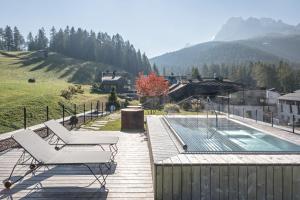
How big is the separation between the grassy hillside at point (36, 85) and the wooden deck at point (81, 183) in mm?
7440

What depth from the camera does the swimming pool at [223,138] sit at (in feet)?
22.4

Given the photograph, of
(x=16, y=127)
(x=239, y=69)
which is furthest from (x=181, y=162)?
(x=239, y=69)

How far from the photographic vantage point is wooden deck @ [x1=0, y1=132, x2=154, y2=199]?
16.6ft

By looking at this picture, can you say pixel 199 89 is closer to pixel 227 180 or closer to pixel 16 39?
pixel 227 180

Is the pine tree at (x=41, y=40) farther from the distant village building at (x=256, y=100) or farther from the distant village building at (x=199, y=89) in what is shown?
the distant village building at (x=256, y=100)

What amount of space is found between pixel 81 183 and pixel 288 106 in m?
40.7

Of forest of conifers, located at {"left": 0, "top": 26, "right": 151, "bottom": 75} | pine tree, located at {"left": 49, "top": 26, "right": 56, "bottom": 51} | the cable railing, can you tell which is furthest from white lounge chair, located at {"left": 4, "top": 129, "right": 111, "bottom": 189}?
pine tree, located at {"left": 49, "top": 26, "right": 56, "bottom": 51}

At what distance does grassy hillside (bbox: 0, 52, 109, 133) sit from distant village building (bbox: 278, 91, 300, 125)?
24.2 metres

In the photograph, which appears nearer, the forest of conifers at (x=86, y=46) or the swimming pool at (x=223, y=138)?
the swimming pool at (x=223, y=138)

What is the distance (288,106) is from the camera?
41094mm

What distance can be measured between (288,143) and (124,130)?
6914mm

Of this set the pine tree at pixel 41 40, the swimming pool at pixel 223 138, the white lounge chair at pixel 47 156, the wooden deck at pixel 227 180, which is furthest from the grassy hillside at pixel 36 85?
the pine tree at pixel 41 40

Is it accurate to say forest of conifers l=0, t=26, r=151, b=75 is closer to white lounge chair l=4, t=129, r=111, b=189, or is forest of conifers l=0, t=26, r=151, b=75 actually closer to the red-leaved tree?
the red-leaved tree

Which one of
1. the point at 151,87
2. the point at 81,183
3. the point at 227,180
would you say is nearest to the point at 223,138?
the point at 227,180
